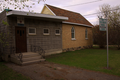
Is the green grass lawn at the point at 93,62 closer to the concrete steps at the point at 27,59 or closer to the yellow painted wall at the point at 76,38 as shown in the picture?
the concrete steps at the point at 27,59

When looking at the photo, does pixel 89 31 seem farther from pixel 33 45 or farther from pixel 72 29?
pixel 33 45

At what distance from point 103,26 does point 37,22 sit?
24.0ft

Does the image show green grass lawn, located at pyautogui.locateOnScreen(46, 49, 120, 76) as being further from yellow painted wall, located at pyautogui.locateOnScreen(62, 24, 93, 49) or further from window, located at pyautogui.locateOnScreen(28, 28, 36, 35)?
yellow painted wall, located at pyautogui.locateOnScreen(62, 24, 93, 49)

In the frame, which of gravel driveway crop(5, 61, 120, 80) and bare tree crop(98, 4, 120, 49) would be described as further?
bare tree crop(98, 4, 120, 49)

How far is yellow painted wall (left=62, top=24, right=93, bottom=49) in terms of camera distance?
48.6 feet

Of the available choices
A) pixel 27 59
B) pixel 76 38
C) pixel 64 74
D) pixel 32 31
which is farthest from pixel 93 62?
pixel 76 38

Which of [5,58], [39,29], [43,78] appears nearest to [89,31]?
[39,29]

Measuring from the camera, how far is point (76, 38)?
17109mm

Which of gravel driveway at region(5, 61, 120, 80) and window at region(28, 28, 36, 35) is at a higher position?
window at region(28, 28, 36, 35)

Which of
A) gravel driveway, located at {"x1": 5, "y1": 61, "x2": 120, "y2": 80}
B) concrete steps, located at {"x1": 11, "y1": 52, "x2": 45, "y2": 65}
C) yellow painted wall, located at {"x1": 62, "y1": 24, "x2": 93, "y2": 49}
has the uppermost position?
yellow painted wall, located at {"x1": 62, "y1": 24, "x2": 93, "y2": 49}

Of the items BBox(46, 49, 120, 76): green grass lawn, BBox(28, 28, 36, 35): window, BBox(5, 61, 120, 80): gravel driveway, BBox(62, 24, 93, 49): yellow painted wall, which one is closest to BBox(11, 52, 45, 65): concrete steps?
BBox(46, 49, 120, 76): green grass lawn

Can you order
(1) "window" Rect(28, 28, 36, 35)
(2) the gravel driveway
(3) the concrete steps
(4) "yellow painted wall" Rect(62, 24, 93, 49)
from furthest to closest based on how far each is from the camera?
(4) "yellow painted wall" Rect(62, 24, 93, 49) < (1) "window" Rect(28, 28, 36, 35) < (3) the concrete steps < (2) the gravel driveway

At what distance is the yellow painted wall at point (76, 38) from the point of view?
1482 centimetres

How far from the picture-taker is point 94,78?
5.22m
